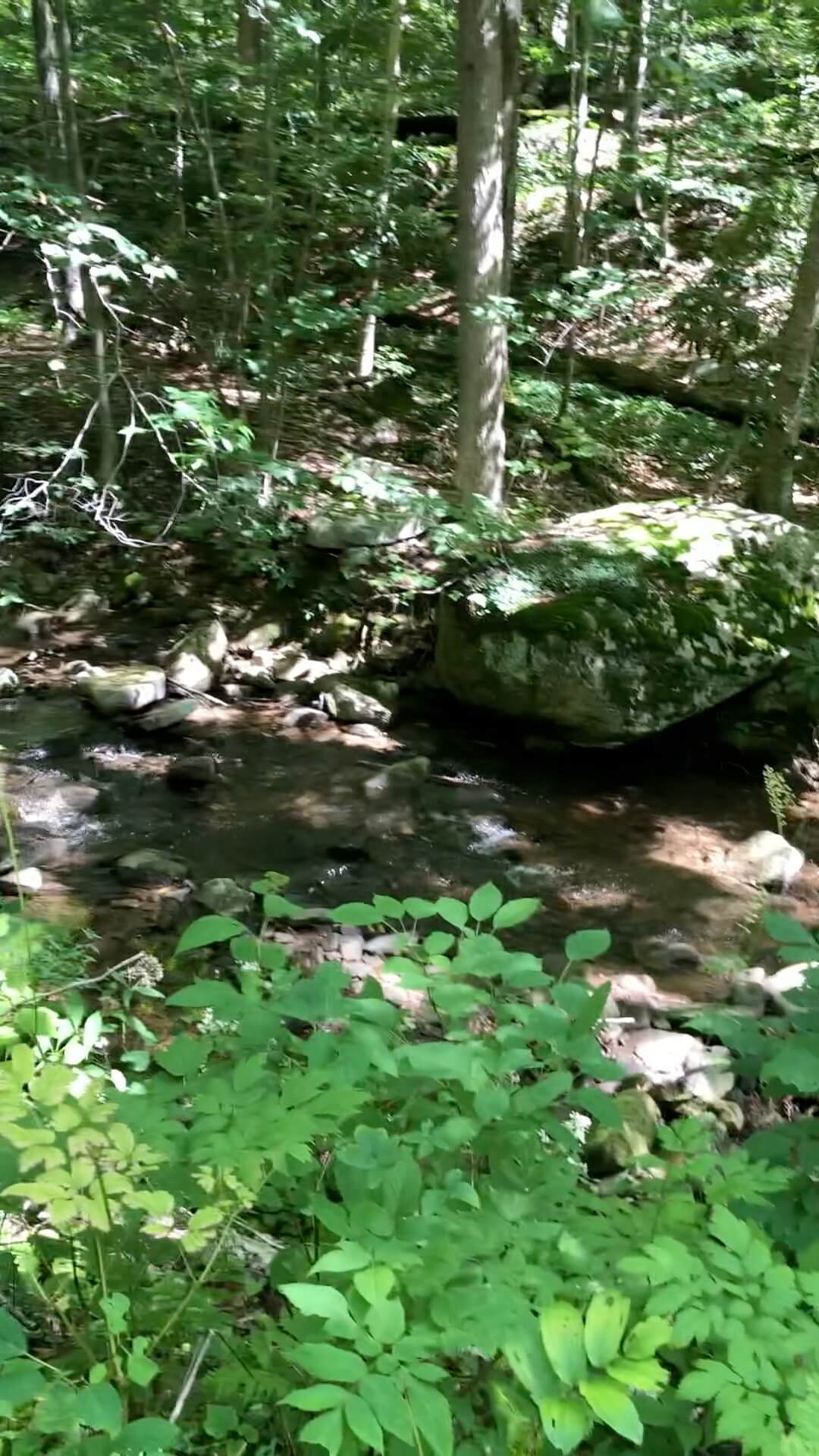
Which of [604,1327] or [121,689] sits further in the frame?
[121,689]

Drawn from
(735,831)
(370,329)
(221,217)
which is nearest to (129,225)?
(221,217)

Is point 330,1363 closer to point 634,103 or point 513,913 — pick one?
point 513,913

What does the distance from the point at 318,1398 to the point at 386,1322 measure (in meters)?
0.12

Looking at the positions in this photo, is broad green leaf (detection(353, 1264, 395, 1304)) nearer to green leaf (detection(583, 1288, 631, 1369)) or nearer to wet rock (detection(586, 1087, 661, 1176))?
green leaf (detection(583, 1288, 631, 1369))

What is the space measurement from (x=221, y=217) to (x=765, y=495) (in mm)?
4573

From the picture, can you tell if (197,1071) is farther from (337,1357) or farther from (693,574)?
(693,574)

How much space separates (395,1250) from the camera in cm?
113

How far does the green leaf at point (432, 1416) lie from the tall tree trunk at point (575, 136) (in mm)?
9422

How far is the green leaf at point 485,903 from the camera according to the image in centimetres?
161

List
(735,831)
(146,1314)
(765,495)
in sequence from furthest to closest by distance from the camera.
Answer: (765,495), (735,831), (146,1314)

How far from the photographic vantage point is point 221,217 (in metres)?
6.74

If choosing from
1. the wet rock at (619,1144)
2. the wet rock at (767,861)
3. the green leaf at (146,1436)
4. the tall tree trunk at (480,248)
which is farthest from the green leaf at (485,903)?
the tall tree trunk at (480,248)

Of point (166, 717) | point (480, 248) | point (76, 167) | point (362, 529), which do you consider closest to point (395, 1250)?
point (166, 717)

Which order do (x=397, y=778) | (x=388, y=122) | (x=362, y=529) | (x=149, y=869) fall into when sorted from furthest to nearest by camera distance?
(x=388, y=122), (x=362, y=529), (x=397, y=778), (x=149, y=869)
